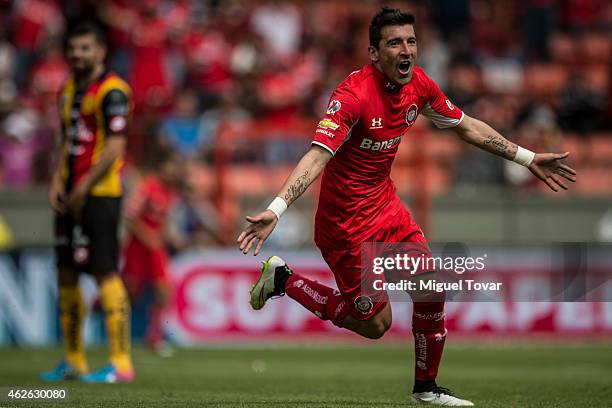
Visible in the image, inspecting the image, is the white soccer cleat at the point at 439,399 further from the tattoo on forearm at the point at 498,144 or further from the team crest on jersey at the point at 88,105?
the team crest on jersey at the point at 88,105

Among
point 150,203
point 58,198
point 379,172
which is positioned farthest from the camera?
point 150,203

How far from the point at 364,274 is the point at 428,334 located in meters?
0.58

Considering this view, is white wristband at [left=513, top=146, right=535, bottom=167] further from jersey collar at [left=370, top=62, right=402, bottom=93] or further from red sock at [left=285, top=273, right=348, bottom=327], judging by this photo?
red sock at [left=285, top=273, right=348, bottom=327]

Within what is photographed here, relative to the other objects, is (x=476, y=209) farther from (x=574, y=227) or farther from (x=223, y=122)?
(x=223, y=122)

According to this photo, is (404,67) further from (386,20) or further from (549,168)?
(549,168)

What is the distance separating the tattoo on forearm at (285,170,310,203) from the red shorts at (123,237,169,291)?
7.43 meters

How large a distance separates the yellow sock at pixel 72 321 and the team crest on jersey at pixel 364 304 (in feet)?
10.9

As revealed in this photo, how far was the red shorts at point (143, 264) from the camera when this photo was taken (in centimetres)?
1434

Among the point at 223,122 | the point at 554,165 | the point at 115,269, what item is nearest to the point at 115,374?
the point at 115,269

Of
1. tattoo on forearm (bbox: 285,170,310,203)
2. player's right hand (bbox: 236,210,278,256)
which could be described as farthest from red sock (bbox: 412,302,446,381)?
player's right hand (bbox: 236,210,278,256)

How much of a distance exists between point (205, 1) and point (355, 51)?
3.13 meters

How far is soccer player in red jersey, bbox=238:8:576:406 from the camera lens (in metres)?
7.54

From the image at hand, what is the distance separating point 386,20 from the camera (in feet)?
24.7

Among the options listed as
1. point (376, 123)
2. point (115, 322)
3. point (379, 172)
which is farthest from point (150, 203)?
point (376, 123)
